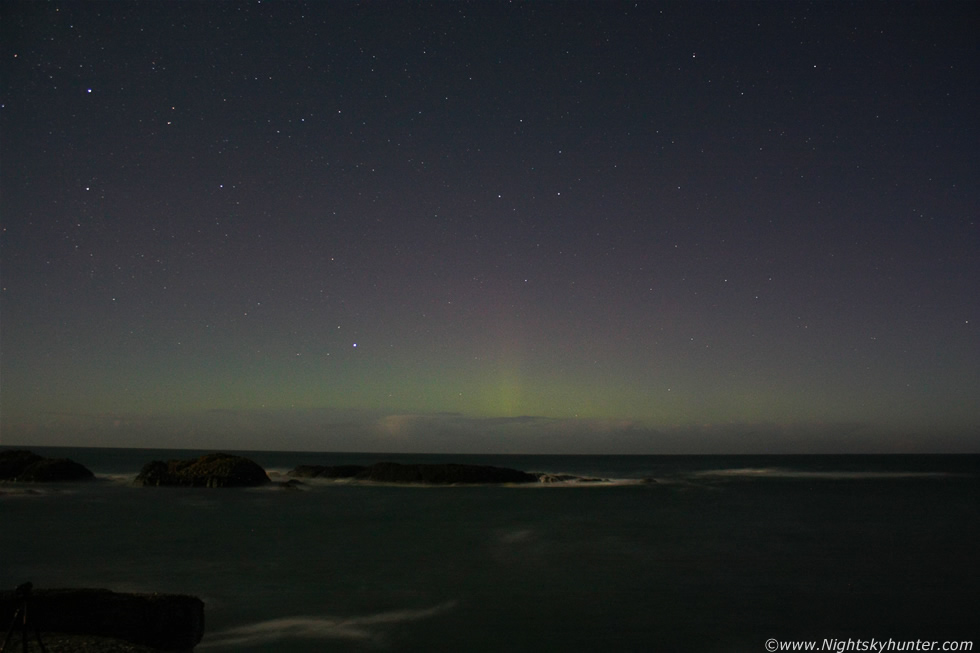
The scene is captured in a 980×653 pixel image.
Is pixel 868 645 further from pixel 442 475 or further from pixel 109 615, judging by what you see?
pixel 442 475

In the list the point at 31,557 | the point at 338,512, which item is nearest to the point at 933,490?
the point at 338,512

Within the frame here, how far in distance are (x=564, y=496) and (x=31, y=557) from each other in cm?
3238

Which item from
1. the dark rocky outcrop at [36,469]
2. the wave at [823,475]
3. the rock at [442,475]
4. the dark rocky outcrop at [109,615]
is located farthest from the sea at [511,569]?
the wave at [823,475]

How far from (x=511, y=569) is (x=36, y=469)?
45179 mm

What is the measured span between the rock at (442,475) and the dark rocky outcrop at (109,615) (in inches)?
1751

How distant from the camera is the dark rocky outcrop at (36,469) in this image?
48.7 m

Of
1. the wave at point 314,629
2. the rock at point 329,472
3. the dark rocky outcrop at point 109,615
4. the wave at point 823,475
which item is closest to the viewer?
the dark rocky outcrop at point 109,615

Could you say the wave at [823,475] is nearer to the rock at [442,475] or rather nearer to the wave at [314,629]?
the rock at [442,475]

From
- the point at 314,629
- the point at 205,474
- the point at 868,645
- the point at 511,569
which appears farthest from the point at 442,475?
the point at 868,645

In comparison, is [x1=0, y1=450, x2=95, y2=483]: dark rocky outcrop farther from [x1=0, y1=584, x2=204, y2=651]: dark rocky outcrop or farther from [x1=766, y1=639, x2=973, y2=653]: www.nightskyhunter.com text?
[x1=766, y1=639, x2=973, y2=653]: www.nightskyhunter.com text

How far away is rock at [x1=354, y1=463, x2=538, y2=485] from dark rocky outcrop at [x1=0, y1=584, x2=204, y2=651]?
44.5 meters

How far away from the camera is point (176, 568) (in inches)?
789

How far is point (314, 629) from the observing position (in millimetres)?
14219

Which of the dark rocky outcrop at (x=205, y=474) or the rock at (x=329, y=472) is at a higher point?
the dark rocky outcrop at (x=205, y=474)
